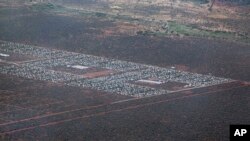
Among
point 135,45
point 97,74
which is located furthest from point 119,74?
point 135,45

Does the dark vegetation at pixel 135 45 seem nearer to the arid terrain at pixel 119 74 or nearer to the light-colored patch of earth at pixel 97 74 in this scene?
the arid terrain at pixel 119 74

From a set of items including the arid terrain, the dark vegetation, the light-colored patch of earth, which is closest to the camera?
the arid terrain

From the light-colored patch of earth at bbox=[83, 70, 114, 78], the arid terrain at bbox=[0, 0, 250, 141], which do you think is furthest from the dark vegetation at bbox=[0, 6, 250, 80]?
the light-colored patch of earth at bbox=[83, 70, 114, 78]

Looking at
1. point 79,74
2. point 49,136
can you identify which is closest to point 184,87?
point 79,74

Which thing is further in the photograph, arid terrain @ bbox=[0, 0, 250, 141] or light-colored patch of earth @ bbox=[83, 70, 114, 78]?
light-colored patch of earth @ bbox=[83, 70, 114, 78]

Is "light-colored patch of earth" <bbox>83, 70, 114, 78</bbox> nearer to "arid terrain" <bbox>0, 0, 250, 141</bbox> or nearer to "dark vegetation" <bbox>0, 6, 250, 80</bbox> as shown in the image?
"arid terrain" <bbox>0, 0, 250, 141</bbox>

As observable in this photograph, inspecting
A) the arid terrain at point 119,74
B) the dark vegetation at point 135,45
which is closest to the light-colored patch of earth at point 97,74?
the arid terrain at point 119,74

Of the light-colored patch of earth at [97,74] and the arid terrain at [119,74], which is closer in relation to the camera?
the arid terrain at [119,74]

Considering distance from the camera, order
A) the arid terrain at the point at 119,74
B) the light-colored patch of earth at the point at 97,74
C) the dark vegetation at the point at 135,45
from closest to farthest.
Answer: the arid terrain at the point at 119,74 → the light-colored patch of earth at the point at 97,74 → the dark vegetation at the point at 135,45
